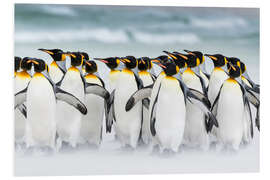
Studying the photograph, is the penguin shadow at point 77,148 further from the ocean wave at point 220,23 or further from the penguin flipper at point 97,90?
the ocean wave at point 220,23

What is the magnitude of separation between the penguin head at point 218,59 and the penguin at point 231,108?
0.36 ft

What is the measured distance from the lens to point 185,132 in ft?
13.4

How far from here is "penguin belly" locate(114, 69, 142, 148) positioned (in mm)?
4027

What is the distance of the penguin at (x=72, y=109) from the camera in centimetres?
397

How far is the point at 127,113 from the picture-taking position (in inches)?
159

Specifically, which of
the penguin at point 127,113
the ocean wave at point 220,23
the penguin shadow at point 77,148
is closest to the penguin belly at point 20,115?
the penguin shadow at point 77,148

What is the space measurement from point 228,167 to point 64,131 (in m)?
1.49

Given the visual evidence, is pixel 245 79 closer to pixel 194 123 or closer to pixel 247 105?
pixel 247 105

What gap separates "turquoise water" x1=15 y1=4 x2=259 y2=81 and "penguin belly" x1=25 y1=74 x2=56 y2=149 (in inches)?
10.7

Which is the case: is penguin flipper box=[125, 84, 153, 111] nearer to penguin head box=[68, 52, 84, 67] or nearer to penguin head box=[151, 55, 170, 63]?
penguin head box=[151, 55, 170, 63]

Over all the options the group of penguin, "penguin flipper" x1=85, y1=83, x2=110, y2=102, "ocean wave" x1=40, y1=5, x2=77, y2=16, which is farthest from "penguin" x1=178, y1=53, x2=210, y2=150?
"ocean wave" x1=40, y1=5, x2=77, y2=16

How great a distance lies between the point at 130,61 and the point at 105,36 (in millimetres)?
310

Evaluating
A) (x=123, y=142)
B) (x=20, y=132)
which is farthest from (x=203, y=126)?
(x=20, y=132)

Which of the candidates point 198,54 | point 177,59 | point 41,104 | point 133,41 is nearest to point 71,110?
point 41,104
